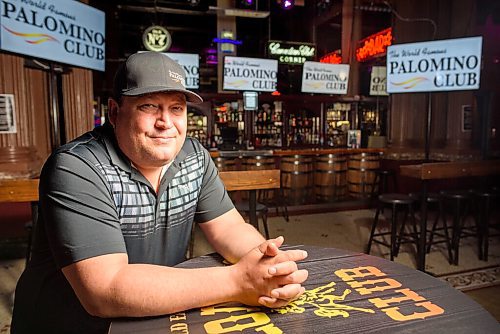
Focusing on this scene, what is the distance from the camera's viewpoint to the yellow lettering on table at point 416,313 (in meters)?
1.04

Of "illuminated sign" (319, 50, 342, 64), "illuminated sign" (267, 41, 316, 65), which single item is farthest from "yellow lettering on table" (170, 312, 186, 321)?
"illuminated sign" (319, 50, 342, 64)

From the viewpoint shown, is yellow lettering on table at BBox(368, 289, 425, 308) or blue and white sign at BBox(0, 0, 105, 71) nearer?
yellow lettering on table at BBox(368, 289, 425, 308)

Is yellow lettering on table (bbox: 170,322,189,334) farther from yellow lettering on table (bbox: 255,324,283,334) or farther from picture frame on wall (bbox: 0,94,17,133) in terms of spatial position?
picture frame on wall (bbox: 0,94,17,133)

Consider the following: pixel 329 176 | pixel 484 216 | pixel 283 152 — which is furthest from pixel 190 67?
pixel 484 216

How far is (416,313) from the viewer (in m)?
1.06

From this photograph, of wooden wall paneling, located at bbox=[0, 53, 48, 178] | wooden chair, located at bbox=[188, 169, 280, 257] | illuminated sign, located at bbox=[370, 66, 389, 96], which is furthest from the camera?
illuminated sign, located at bbox=[370, 66, 389, 96]

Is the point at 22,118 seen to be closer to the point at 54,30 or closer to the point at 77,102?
the point at 77,102

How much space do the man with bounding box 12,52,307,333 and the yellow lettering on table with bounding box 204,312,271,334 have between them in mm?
46

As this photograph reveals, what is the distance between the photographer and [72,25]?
2.83 m

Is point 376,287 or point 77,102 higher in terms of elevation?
point 77,102

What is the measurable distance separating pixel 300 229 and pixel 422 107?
12.2 ft

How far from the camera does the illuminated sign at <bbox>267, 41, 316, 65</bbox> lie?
8.45 m

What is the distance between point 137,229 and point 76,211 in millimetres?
286

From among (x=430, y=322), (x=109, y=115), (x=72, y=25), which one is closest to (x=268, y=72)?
(x=72, y=25)
